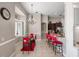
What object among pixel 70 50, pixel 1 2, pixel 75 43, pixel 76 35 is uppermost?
pixel 1 2

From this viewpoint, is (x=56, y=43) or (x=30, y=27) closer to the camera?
(x=56, y=43)

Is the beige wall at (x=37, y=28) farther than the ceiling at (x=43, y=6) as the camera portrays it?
Yes

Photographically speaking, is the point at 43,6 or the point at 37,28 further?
the point at 37,28

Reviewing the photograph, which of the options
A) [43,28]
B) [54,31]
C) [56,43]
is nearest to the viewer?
[56,43]

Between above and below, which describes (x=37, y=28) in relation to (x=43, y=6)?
below

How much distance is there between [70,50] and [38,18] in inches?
357

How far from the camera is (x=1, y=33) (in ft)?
12.0

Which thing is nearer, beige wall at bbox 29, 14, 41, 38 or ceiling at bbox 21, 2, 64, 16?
ceiling at bbox 21, 2, 64, 16

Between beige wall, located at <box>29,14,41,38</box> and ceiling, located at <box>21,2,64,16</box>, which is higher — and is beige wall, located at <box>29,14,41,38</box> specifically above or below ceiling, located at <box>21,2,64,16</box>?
below

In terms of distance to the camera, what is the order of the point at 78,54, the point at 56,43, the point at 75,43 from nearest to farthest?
the point at 78,54, the point at 75,43, the point at 56,43

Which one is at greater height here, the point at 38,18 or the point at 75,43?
the point at 38,18

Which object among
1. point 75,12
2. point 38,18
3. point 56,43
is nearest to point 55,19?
point 38,18

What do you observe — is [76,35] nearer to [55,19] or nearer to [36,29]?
[36,29]

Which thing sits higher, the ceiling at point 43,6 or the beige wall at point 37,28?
the ceiling at point 43,6
